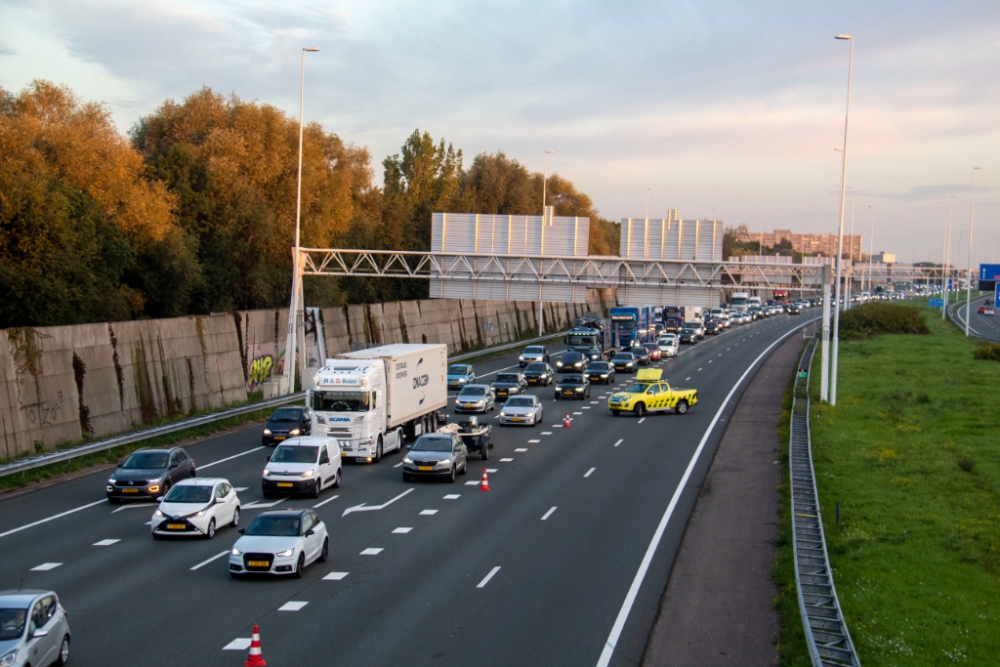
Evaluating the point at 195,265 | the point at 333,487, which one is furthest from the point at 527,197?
the point at 333,487

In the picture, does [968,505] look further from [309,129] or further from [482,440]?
[309,129]

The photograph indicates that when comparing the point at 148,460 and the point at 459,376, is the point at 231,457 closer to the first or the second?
the point at 148,460

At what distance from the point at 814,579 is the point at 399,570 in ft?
26.6

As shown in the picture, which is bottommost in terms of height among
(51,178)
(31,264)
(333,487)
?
(333,487)

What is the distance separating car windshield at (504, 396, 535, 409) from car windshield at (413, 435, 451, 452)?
1260cm

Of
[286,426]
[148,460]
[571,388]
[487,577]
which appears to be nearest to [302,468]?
[148,460]

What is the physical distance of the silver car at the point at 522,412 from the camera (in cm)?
4312

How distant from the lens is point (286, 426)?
37.0 meters

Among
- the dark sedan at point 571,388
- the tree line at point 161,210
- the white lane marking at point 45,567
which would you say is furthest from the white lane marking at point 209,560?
the dark sedan at point 571,388

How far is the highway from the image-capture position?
15.4m

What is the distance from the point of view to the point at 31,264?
37594mm

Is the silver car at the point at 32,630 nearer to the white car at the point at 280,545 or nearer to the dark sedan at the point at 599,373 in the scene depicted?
the white car at the point at 280,545

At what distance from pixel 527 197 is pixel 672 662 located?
113 m

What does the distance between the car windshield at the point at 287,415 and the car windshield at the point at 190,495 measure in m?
14.0
